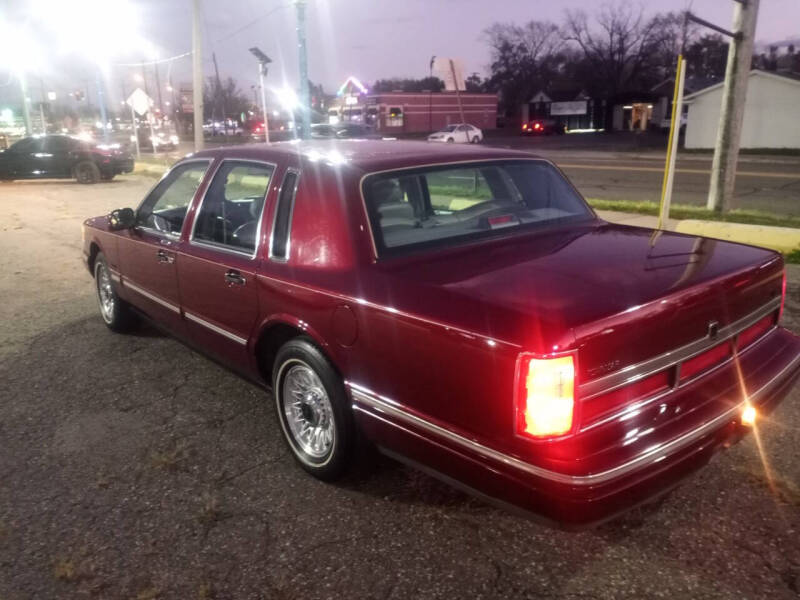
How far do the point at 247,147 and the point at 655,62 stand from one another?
87119 millimetres

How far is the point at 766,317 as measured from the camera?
3211 mm

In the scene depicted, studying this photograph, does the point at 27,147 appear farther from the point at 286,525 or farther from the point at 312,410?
the point at 286,525

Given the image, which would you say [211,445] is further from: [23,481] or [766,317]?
[766,317]

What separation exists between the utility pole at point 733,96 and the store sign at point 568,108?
61.5 meters

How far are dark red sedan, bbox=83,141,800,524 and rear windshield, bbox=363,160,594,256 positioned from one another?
0.5 inches

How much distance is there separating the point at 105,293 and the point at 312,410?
3.36 m

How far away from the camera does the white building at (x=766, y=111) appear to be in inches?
1353

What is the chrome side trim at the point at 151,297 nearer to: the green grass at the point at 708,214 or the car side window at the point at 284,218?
the car side window at the point at 284,218

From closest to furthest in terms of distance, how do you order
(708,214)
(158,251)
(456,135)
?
(158,251)
(708,214)
(456,135)

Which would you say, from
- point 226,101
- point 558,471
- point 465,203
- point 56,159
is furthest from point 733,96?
point 226,101

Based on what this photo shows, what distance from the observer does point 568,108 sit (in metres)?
70.1

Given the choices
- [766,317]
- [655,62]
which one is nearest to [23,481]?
[766,317]

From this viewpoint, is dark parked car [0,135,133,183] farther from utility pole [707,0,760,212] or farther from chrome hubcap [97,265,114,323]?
utility pole [707,0,760,212]

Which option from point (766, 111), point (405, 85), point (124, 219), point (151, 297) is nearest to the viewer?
point (151, 297)
